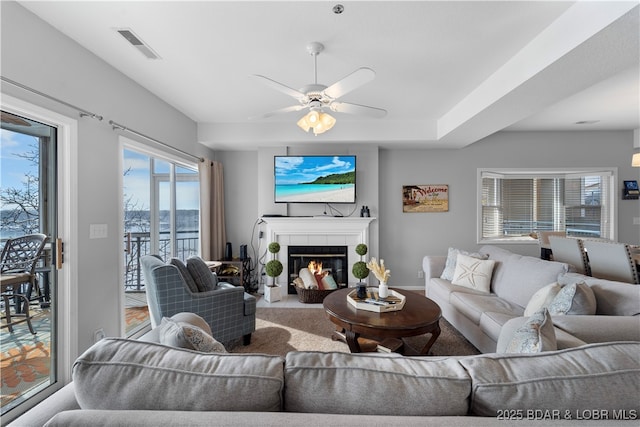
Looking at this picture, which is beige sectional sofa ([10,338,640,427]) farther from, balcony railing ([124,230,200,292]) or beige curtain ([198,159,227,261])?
beige curtain ([198,159,227,261])

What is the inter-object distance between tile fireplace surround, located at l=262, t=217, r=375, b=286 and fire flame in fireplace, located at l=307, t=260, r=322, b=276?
0.30 metres

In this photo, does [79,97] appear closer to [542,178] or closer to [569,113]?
[569,113]

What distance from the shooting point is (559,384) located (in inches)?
31.9

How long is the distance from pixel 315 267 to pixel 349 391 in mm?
3664

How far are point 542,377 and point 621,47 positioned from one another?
223 cm

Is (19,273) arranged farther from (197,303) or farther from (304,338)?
(304,338)

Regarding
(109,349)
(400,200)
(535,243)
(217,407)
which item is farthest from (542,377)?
(535,243)

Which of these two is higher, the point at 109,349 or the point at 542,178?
the point at 542,178

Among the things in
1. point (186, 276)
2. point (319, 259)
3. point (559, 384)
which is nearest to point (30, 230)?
point (186, 276)

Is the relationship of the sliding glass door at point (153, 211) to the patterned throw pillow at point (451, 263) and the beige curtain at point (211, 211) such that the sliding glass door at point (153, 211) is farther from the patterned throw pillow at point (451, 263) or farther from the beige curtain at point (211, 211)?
the patterned throw pillow at point (451, 263)

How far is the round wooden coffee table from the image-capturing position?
6.94 ft

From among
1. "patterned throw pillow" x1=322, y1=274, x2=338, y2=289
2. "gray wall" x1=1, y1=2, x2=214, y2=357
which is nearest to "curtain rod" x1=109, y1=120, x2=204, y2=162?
"gray wall" x1=1, y1=2, x2=214, y2=357

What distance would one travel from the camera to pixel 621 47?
6.04 feet

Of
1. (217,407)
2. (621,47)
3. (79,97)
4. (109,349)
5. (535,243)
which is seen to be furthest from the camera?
(535,243)
